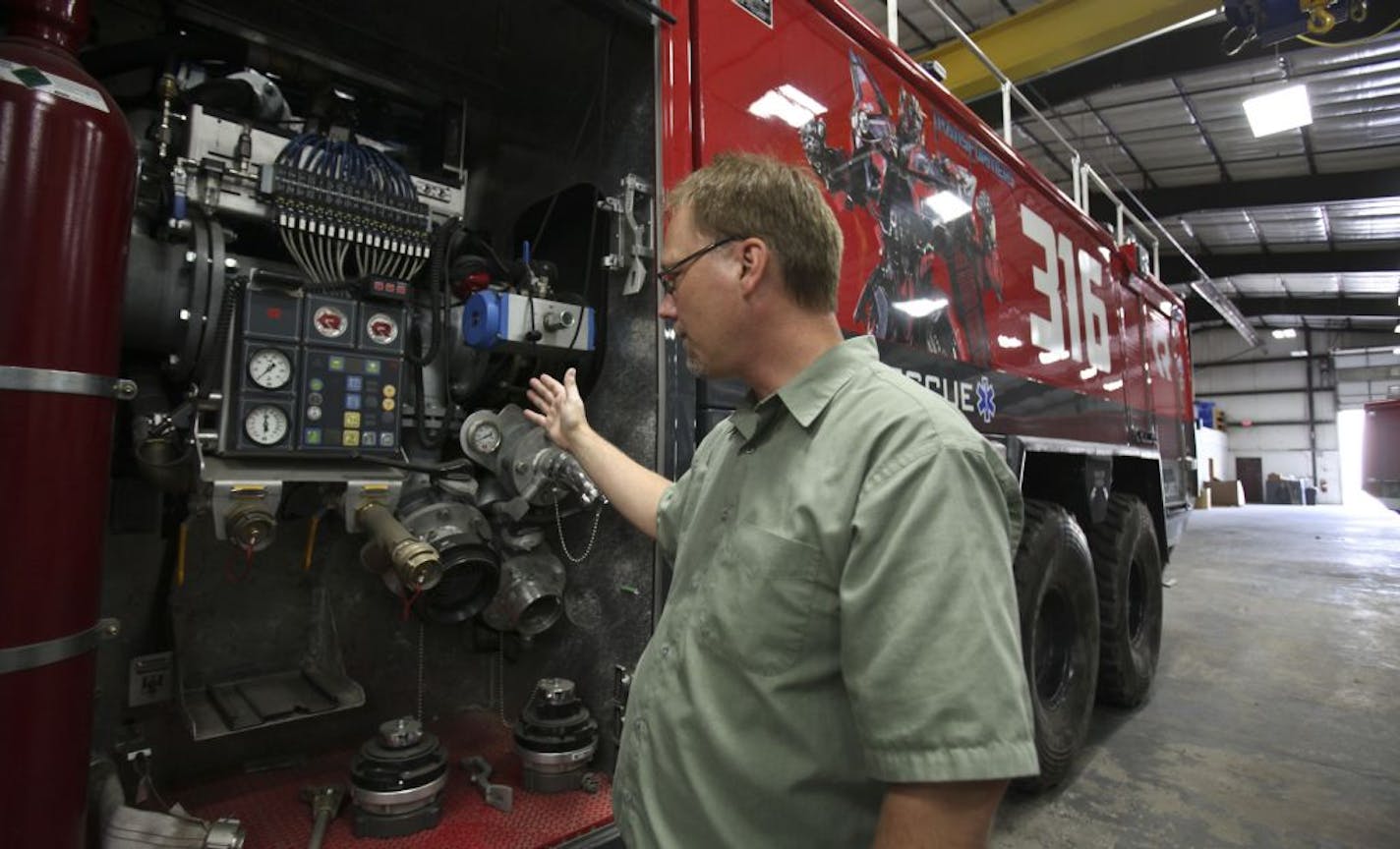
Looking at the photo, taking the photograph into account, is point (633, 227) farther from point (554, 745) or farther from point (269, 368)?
point (554, 745)

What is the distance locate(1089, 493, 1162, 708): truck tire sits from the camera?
10.9 feet

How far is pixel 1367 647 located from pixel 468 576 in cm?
621

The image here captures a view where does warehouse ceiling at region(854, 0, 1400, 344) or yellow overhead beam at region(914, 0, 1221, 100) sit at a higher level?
warehouse ceiling at region(854, 0, 1400, 344)

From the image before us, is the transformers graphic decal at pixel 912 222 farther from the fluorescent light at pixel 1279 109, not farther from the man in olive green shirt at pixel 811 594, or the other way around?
the fluorescent light at pixel 1279 109

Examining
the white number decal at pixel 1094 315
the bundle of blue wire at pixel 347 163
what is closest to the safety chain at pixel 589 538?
the bundle of blue wire at pixel 347 163

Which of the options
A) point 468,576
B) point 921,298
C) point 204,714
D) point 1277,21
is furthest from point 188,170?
point 1277,21

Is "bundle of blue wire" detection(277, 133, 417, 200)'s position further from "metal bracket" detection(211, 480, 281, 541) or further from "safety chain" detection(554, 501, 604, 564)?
"safety chain" detection(554, 501, 604, 564)

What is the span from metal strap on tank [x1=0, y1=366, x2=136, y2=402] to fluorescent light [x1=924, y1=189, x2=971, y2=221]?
2199mm

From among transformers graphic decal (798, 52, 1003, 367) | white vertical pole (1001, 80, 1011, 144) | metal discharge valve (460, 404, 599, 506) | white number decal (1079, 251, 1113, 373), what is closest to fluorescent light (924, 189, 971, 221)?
transformers graphic decal (798, 52, 1003, 367)

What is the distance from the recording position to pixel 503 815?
Result: 1.56 metres

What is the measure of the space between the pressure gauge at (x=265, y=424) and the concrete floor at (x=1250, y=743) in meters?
2.43

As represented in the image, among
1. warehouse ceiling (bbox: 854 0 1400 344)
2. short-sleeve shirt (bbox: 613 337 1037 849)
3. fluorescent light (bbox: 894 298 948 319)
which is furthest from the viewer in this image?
warehouse ceiling (bbox: 854 0 1400 344)

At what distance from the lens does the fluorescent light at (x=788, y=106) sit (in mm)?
1743

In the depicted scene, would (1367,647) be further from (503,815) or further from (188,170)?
(188,170)
